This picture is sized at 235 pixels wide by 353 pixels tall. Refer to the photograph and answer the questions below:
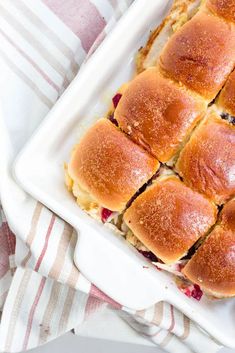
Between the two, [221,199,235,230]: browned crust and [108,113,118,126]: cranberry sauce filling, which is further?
[108,113,118,126]: cranberry sauce filling

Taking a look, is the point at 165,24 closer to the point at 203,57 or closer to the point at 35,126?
the point at 203,57

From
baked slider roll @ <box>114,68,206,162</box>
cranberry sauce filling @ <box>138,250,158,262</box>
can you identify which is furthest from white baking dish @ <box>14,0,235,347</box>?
baked slider roll @ <box>114,68,206,162</box>

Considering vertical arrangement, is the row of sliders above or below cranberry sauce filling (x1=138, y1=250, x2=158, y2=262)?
above

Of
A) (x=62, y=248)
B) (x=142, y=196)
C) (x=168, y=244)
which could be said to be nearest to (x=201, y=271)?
(x=168, y=244)

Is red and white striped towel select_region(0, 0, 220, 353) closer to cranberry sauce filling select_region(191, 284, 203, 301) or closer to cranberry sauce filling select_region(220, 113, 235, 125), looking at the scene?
cranberry sauce filling select_region(191, 284, 203, 301)

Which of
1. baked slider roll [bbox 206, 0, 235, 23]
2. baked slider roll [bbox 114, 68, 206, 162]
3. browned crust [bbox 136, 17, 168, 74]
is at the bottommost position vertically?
baked slider roll [bbox 114, 68, 206, 162]

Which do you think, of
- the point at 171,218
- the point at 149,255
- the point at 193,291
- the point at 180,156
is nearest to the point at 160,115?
the point at 180,156
